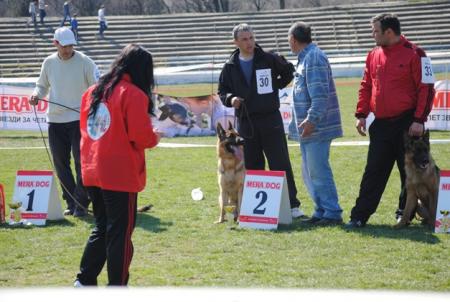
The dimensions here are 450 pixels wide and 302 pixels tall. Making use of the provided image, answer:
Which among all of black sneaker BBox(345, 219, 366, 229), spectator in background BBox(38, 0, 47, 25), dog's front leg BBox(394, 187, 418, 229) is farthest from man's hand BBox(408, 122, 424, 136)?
spectator in background BBox(38, 0, 47, 25)

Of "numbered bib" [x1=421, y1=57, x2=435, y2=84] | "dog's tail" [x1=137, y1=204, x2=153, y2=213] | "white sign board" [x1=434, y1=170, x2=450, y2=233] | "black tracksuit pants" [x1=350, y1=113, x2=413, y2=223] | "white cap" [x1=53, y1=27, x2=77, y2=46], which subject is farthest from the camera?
"dog's tail" [x1=137, y1=204, x2=153, y2=213]

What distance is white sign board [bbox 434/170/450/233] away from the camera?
21.1 feet

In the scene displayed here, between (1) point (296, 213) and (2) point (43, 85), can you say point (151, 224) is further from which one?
(2) point (43, 85)

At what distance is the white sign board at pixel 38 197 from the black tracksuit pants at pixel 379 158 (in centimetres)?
307

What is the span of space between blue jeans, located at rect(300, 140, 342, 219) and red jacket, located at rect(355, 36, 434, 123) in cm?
66

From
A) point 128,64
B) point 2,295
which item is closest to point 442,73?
point 128,64

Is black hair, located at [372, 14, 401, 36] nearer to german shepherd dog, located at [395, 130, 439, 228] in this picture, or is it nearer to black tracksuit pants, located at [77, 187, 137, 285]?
german shepherd dog, located at [395, 130, 439, 228]

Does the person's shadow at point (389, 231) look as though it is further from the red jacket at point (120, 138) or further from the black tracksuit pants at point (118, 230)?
the red jacket at point (120, 138)

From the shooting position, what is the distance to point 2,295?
5.17 ft

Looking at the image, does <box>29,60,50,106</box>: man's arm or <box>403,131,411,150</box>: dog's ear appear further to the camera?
<box>29,60,50,106</box>: man's arm

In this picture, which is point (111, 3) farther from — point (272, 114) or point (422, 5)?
point (272, 114)

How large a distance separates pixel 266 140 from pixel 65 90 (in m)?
2.16

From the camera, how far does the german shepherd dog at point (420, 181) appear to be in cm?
652

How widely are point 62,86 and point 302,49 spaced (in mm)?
2542
